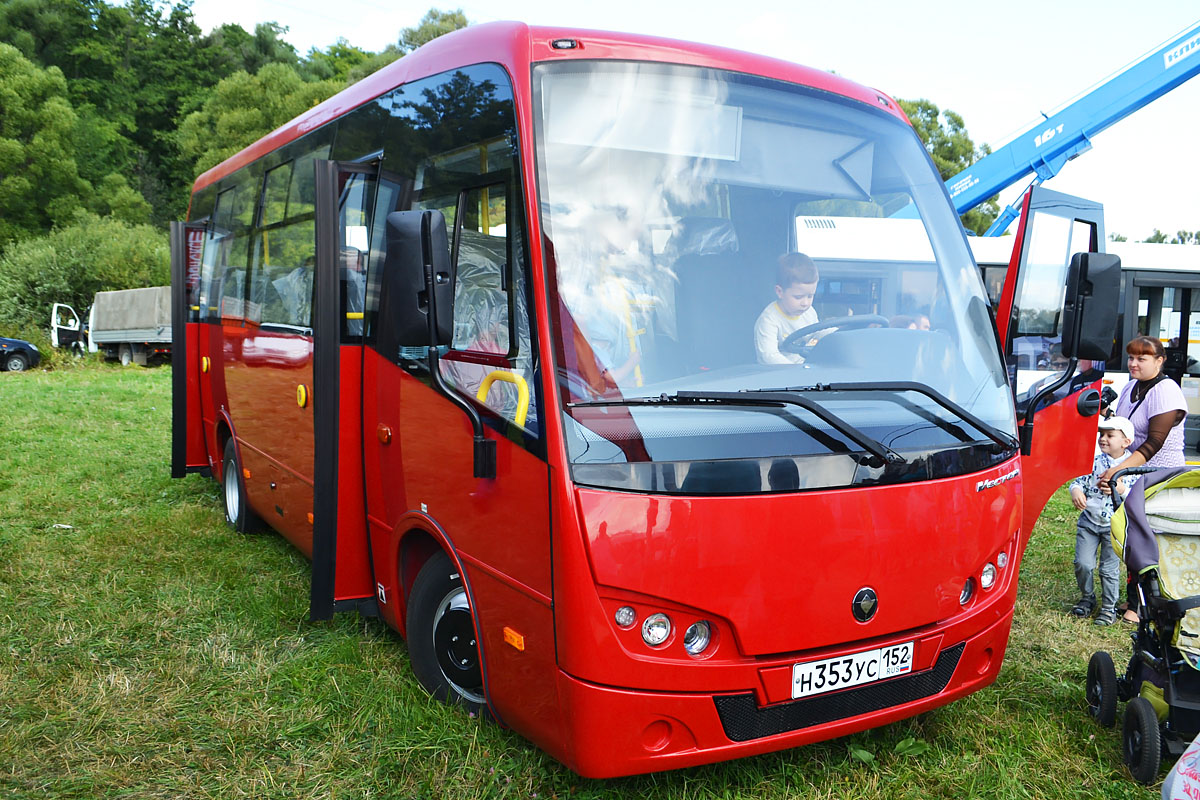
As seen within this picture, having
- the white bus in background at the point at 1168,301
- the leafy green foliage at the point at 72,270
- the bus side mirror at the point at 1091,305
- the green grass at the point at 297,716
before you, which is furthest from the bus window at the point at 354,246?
the leafy green foliage at the point at 72,270

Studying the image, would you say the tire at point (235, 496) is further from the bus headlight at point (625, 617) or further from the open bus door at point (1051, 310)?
the open bus door at point (1051, 310)

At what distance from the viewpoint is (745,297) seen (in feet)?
11.7

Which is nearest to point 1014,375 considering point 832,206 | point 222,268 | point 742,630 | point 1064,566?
point 832,206

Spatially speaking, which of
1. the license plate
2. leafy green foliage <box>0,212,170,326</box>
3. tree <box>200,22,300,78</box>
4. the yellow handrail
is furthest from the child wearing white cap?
tree <box>200,22,300,78</box>

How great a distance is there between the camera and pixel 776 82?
12.8 feet

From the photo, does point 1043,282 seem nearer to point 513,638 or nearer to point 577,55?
point 577,55

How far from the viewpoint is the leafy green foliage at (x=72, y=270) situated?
35.2m

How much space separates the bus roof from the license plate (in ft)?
7.34

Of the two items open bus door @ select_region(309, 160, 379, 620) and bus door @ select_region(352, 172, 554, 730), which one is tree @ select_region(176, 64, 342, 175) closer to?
open bus door @ select_region(309, 160, 379, 620)

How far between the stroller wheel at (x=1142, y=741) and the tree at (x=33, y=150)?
49.9 meters

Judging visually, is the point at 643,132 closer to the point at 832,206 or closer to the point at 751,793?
the point at 832,206

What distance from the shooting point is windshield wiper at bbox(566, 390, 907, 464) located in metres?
3.15

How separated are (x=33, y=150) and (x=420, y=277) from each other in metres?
50.2

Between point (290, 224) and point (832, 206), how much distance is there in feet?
11.2
